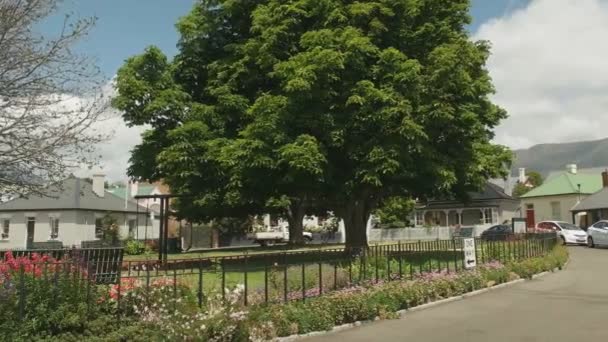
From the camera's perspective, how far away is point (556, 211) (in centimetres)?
6712

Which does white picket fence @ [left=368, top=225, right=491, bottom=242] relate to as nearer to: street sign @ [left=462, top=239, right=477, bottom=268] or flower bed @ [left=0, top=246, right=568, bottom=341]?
street sign @ [left=462, top=239, right=477, bottom=268]

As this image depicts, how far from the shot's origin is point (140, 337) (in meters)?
8.52

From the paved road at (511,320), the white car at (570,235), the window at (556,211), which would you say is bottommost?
the paved road at (511,320)

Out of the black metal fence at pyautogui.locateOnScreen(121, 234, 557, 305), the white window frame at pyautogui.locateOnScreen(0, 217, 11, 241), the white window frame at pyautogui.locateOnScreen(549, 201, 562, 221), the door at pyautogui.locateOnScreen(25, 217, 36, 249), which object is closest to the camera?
the black metal fence at pyautogui.locateOnScreen(121, 234, 557, 305)

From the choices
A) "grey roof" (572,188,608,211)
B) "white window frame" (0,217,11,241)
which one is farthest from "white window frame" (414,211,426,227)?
"white window frame" (0,217,11,241)

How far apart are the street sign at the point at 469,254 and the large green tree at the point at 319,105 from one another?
2.92 metres

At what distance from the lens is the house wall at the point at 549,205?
217 ft

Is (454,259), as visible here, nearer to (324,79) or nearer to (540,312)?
(540,312)

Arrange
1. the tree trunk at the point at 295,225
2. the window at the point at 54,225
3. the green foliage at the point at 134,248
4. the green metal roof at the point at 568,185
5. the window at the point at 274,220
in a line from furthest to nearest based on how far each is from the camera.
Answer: the green metal roof at the point at 568,185, the window at the point at 274,220, the window at the point at 54,225, the tree trunk at the point at 295,225, the green foliage at the point at 134,248

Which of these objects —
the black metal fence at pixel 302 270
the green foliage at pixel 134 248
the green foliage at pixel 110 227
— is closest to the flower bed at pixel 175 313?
the black metal fence at pixel 302 270

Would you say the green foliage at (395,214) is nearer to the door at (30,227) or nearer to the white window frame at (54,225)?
the white window frame at (54,225)

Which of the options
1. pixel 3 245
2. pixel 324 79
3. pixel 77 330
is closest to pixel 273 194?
pixel 324 79

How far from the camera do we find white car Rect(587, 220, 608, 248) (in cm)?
3722

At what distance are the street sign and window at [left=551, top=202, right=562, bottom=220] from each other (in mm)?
52904
